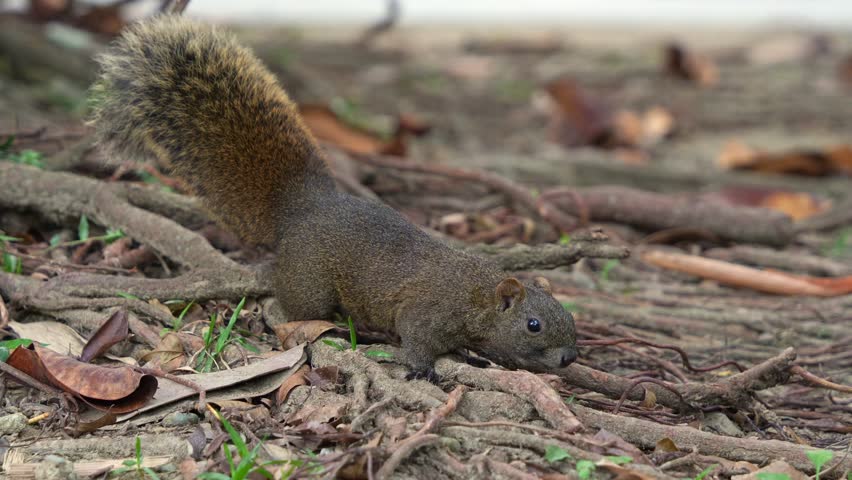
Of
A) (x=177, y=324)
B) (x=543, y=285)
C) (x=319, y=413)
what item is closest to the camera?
(x=319, y=413)

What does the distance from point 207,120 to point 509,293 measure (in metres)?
1.69

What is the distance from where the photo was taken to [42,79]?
775 centimetres

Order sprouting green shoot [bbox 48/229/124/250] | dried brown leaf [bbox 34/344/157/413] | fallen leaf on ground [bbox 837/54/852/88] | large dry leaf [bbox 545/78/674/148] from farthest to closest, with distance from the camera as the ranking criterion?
1. fallen leaf on ground [bbox 837/54/852/88]
2. large dry leaf [bbox 545/78/674/148]
3. sprouting green shoot [bbox 48/229/124/250]
4. dried brown leaf [bbox 34/344/157/413]

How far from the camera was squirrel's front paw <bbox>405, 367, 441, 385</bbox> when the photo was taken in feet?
12.1

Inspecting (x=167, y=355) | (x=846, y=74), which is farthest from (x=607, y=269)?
(x=846, y=74)

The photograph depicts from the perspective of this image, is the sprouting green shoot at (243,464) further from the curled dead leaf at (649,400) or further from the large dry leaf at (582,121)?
the large dry leaf at (582,121)

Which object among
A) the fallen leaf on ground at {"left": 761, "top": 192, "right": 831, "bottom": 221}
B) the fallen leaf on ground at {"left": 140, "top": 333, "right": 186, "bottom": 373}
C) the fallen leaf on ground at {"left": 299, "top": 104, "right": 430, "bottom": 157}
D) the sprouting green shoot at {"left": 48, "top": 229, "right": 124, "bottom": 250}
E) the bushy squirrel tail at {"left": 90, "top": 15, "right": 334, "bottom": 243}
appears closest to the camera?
the fallen leaf on ground at {"left": 140, "top": 333, "right": 186, "bottom": 373}

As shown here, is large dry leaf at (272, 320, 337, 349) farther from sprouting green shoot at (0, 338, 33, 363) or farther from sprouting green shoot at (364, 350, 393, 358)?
sprouting green shoot at (0, 338, 33, 363)

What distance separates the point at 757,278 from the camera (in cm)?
530

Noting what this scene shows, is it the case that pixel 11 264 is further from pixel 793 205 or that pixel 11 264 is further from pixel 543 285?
pixel 793 205

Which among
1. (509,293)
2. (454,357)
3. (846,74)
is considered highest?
(846,74)

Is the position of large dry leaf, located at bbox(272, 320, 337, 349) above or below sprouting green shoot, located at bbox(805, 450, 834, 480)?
below

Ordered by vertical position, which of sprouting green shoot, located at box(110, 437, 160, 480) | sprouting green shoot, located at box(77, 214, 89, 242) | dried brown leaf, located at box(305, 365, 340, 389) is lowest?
sprouting green shoot, located at box(110, 437, 160, 480)

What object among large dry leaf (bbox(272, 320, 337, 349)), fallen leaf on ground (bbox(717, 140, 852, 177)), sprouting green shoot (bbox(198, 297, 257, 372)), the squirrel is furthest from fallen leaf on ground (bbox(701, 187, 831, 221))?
sprouting green shoot (bbox(198, 297, 257, 372))
